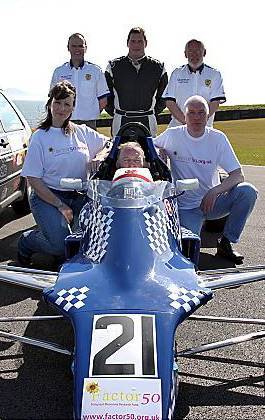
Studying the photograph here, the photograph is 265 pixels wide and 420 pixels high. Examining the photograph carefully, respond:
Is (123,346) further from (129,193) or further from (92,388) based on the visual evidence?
(129,193)

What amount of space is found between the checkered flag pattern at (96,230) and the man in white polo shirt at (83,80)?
12.8 feet

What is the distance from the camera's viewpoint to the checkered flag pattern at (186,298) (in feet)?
10.9

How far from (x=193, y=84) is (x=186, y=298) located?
17.5 ft

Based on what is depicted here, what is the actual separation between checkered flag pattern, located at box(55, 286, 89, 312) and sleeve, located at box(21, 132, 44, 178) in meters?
2.59

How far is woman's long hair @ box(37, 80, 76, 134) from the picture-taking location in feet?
19.3

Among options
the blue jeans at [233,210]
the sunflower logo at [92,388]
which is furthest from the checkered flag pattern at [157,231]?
the blue jeans at [233,210]

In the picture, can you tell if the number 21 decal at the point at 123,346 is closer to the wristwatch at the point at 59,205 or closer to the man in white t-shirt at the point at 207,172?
the wristwatch at the point at 59,205

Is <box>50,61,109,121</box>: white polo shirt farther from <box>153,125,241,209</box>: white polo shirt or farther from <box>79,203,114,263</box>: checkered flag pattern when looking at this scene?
<box>79,203,114,263</box>: checkered flag pattern

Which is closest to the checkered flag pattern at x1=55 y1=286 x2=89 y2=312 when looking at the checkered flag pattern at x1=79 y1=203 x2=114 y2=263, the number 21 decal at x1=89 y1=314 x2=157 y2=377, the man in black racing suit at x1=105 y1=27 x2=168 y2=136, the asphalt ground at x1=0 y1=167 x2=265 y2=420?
the number 21 decal at x1=89 y1=314 x2=157 y2=377

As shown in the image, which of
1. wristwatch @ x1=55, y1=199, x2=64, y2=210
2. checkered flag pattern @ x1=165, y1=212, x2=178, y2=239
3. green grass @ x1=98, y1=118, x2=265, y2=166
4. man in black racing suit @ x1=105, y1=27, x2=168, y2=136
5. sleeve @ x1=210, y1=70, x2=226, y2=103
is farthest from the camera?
green grass @ x1=98, y1=118, x2=265, y2=166

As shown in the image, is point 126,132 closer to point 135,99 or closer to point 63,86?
point 63,86

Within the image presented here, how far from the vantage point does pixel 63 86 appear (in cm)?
592

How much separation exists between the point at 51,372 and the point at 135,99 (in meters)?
4.85

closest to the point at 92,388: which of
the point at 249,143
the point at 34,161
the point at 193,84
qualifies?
the point at 34,161
